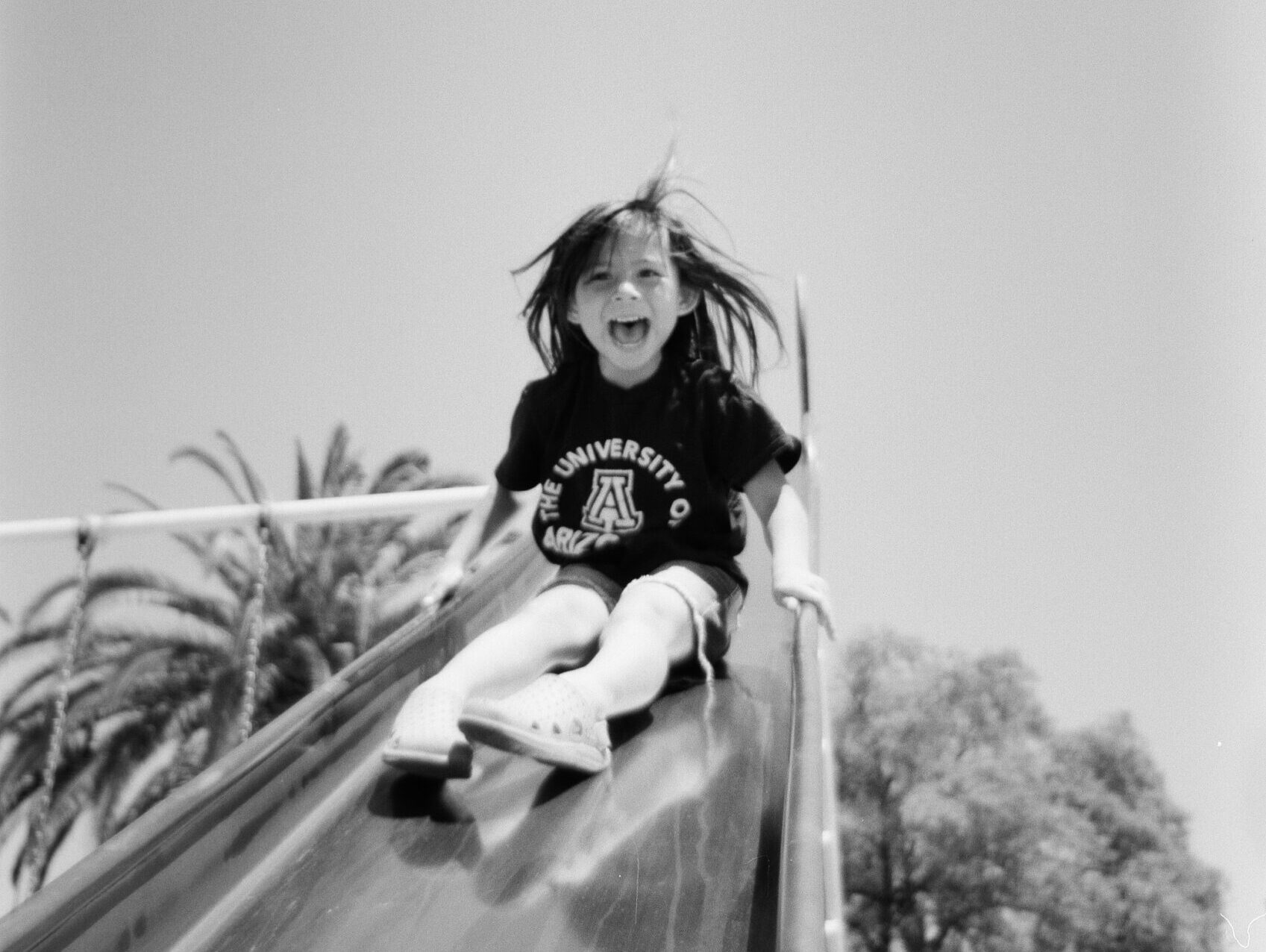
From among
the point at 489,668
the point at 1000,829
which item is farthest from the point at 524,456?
the point at 1000,829

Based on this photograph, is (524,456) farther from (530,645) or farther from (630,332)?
(530,645)

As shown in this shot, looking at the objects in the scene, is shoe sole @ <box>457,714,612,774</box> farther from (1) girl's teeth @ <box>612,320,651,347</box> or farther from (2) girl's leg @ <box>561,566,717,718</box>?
(1) girl's teeth @ <box>612,320,651,347</box>

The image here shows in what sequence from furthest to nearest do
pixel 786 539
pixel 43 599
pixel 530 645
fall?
pixel 43 599, pixel 786 539, pixel 530 645

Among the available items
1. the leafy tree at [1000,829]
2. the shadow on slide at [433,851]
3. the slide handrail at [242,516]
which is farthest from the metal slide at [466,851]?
the leafy tree at [1000,829]

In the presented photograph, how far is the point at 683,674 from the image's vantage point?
2484 millimetres

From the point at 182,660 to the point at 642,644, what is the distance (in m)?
9.96

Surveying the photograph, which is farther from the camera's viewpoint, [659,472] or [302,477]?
[302,477]

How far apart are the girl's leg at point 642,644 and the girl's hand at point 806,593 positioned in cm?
18

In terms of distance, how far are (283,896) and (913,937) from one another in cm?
1602

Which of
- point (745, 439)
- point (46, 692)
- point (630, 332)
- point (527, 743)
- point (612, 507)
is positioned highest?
point (630, 332)

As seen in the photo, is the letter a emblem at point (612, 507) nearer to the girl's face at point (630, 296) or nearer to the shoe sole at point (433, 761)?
the girl's face at point (630, 296)

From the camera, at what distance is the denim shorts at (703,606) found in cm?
244

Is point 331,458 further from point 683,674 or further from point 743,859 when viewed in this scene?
point 743,859

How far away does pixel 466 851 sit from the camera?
1.71m
